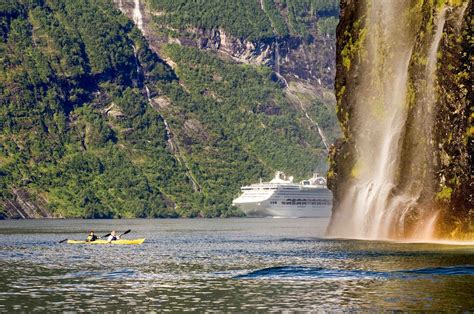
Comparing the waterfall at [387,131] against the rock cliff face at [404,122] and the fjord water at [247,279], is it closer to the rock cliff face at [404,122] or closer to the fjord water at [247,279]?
the rock cliff face at [404,122]

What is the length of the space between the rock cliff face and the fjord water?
6.08 m

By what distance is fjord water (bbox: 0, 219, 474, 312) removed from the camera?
235 feet

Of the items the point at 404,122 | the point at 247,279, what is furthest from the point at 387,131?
A: the point at 247,279

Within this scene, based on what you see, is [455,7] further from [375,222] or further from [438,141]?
[375,222]

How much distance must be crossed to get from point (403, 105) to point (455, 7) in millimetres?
19338

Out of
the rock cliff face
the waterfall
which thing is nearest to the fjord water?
the rock cliff face

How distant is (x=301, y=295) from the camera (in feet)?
247

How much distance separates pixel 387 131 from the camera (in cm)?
14288

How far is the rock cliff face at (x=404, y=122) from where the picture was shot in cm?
11869

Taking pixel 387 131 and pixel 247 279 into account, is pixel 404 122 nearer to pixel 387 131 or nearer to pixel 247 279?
pixel 387 131

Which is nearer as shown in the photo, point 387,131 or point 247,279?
point 247,279

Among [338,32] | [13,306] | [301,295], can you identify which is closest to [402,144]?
[338,32]

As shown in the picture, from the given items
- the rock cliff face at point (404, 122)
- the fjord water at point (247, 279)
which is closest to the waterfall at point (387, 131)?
the rock cliff face at point (404, 122)

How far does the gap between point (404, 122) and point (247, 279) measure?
2140 inches
